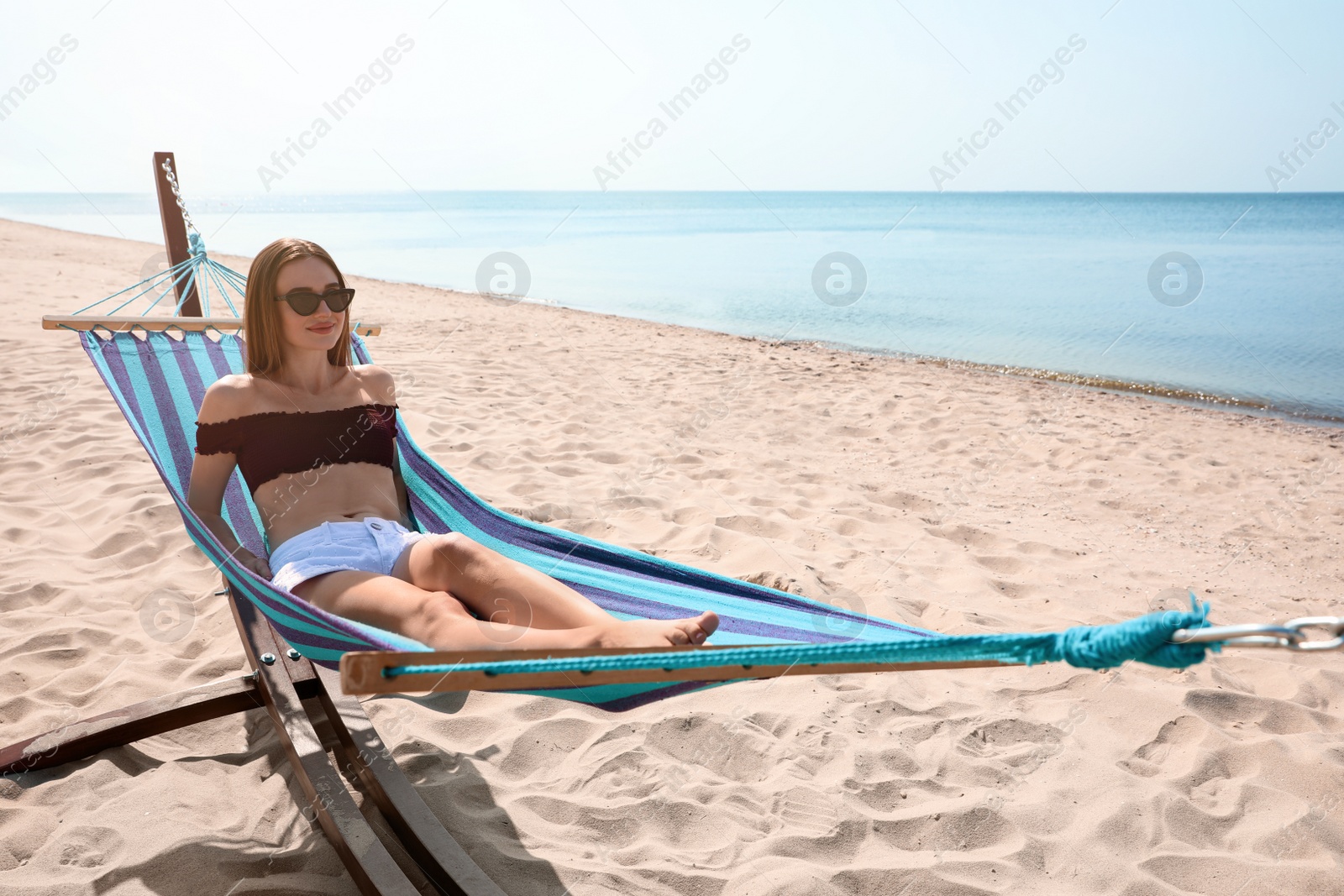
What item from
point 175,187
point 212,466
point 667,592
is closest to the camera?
point 667,592

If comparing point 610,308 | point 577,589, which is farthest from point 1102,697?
point 610,308

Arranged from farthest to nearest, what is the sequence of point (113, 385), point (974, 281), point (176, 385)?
1. point (974, 281)
2. point (176, 385)
3. point (113, 385)

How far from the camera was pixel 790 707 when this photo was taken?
2.04 meters

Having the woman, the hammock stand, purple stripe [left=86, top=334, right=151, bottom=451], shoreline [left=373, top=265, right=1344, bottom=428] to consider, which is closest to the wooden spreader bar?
the woman

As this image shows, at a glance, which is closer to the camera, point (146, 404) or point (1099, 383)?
point (146, 404)

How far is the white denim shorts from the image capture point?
1.65 meters

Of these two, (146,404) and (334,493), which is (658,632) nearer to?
(334,493)

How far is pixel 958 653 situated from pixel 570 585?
3.29 ft

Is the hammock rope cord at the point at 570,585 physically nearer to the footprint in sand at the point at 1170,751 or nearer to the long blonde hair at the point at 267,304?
the long blonde hair at the point at 267,304

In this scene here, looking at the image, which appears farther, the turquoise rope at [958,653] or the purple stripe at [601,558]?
the purple stripe at [601,558]

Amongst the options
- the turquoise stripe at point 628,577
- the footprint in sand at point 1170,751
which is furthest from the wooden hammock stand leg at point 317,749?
the footprint in sand at point 1170,751

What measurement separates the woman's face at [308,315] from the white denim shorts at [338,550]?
447mm

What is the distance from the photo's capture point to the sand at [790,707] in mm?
1565

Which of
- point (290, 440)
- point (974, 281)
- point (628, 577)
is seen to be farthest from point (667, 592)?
point (974, 281)
